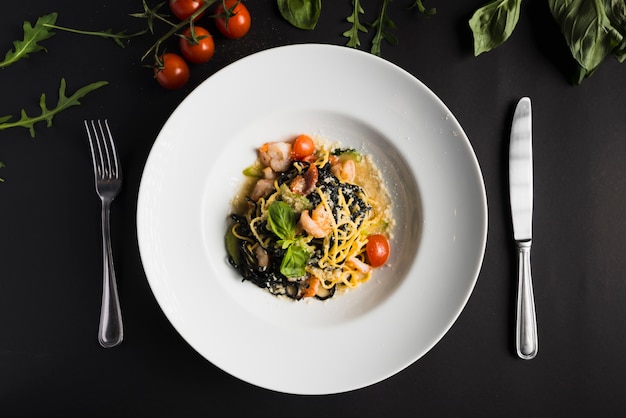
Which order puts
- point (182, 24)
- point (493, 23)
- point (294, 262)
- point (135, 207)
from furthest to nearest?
1. point (135, 207)
2. point (493, 23)
3. point (294, 262)
4. point (182, 24)

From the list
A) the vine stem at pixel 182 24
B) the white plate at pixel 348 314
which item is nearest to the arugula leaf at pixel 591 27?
the white plate at pixel 348 314

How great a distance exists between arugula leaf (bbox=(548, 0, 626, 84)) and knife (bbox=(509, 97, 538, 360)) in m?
0.47

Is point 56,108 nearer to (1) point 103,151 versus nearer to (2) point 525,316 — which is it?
(1) point 103,151

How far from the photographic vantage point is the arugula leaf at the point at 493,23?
12.1 ft

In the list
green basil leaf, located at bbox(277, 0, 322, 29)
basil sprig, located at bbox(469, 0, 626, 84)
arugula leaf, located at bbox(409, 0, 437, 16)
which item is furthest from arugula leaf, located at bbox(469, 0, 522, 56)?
green basil leaf, located at bbox(277, 0, 322, 29)

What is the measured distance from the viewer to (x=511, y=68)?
3898 millimetres

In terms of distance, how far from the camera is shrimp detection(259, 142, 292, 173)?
12.3ft

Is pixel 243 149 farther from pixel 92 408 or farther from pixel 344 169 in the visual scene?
pixel 92 408

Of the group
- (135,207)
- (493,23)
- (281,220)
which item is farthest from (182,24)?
(493,23)

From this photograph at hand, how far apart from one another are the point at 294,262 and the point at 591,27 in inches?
99.0

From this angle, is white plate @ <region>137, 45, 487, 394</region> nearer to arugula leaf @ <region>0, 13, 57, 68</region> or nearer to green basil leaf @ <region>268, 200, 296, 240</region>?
green basil leaf @ <region>268, 200, 296, 240</region>

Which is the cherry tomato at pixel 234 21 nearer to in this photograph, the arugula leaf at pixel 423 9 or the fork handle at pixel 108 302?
the arugula leaf at pixel 423 9

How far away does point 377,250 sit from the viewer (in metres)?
3.76

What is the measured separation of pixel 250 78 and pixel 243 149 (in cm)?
51
